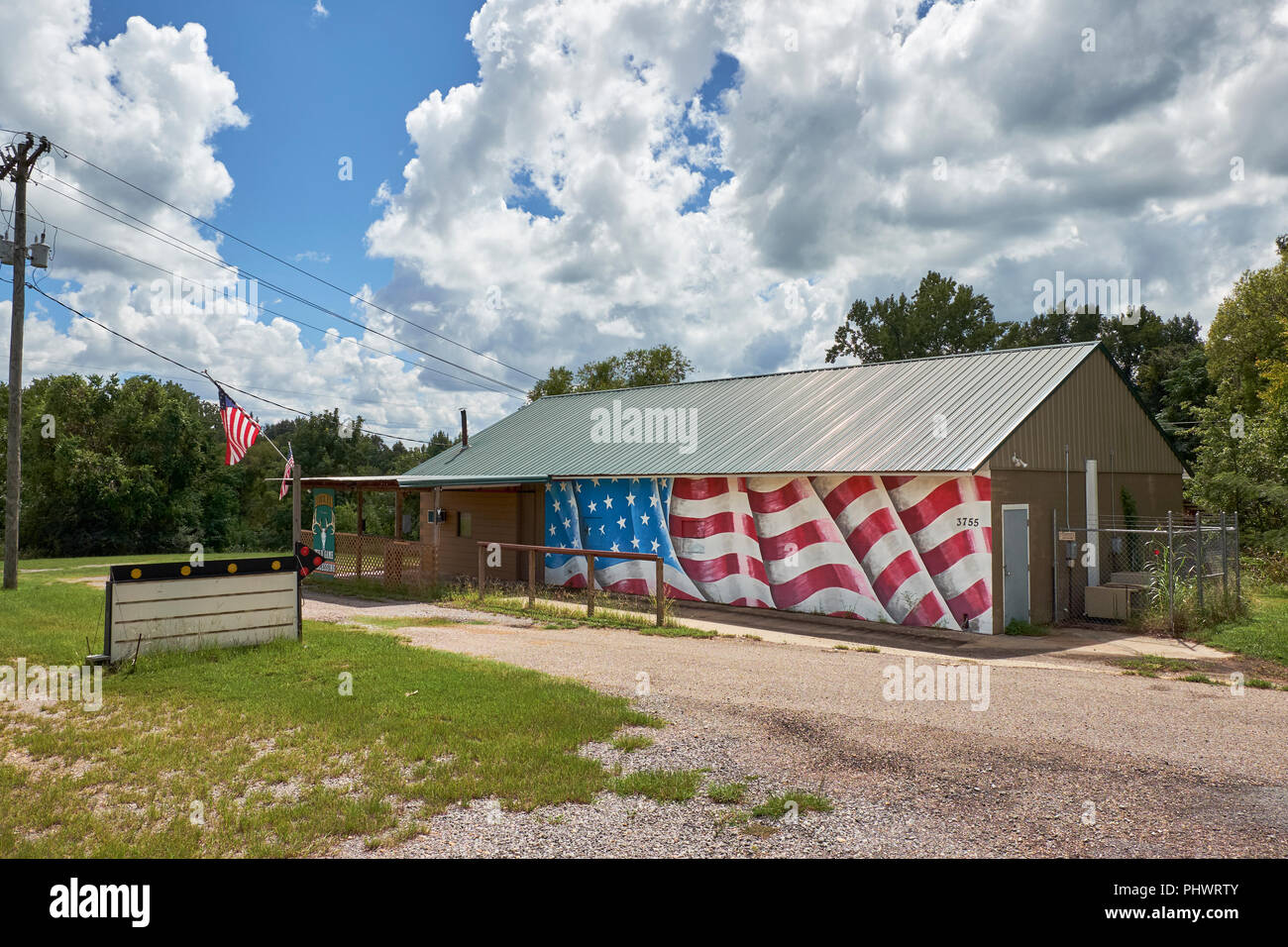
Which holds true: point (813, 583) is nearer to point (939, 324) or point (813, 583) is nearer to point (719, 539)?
point (719, 539)

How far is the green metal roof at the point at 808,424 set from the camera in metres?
16.0

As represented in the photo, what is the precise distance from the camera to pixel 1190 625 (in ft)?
46.8

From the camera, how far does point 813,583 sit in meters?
17.1

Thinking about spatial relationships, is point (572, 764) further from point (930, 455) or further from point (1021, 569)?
point (1021, 569)

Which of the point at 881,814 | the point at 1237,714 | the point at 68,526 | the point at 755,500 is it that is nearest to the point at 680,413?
the point at 755,500

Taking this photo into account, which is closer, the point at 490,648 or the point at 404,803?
the point at 404,803

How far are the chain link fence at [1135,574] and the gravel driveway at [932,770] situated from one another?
17.9ft

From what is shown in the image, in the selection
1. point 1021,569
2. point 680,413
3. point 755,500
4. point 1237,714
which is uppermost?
point 680,413

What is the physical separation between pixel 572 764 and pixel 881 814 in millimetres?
2240

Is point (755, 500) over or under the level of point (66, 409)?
under

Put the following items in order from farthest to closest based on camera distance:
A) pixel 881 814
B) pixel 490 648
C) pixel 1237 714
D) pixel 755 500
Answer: pixel 755 500 → pixel 490 648 → pixel 1237 714 → pixel 881 814

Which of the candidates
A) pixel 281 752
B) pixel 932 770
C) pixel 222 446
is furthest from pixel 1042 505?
pixel 222 446

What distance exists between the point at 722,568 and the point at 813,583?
7.76ft

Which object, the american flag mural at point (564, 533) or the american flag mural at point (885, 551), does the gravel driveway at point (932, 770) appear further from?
the american flag mural at point (564, 533)
